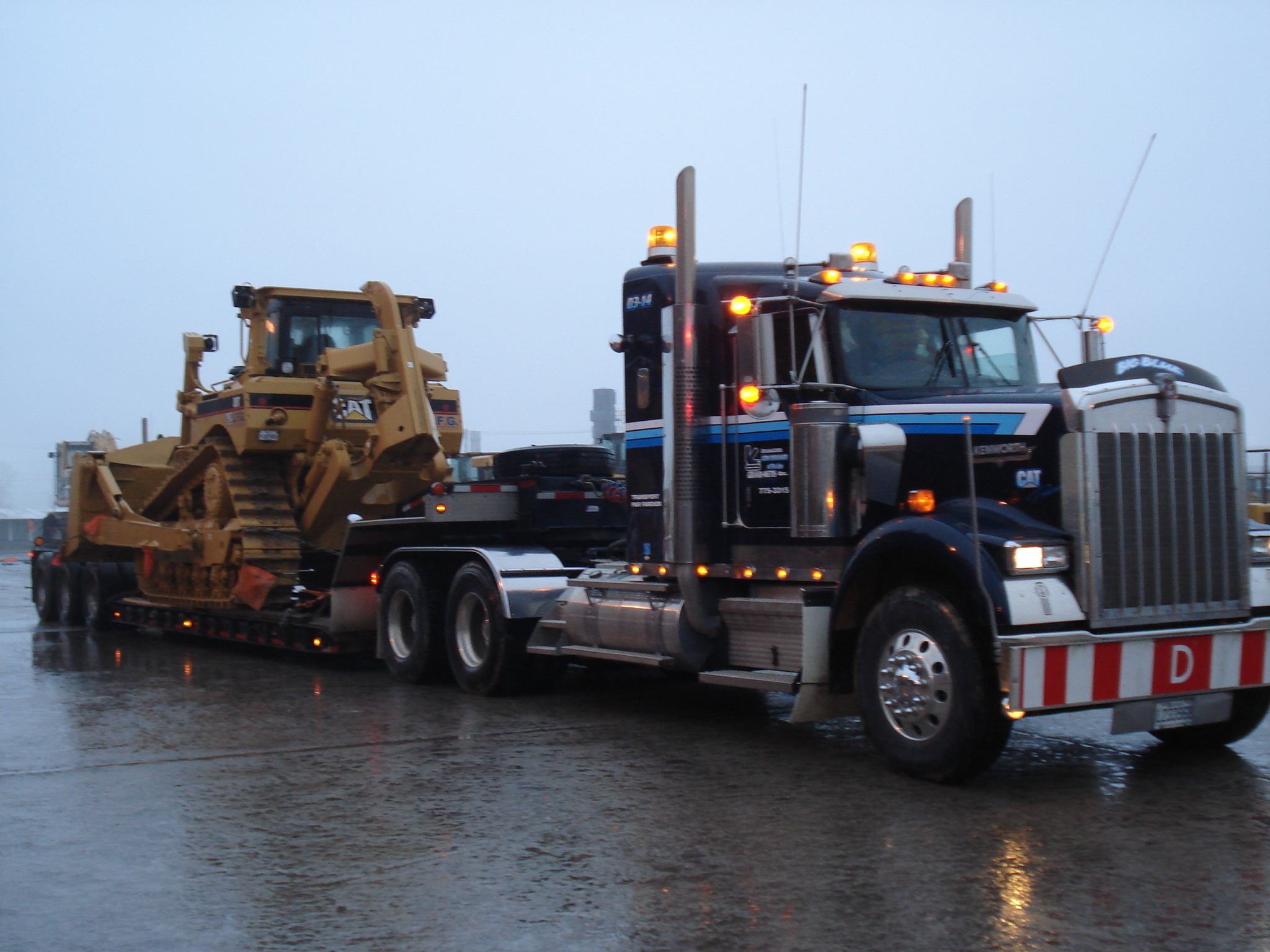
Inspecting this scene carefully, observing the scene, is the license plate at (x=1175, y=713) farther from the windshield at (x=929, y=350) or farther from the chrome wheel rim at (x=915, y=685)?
the windshield at (x=929, y=350)

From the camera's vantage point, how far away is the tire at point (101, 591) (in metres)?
17.0

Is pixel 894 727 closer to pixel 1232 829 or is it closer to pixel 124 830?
pixel 1232 829

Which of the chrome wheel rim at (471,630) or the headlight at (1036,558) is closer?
the headlight at (1036,558)

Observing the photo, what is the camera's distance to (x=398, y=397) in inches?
489

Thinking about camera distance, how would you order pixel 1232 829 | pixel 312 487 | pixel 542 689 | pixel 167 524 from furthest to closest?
pixel 167 524, pixel 312 487, pixel 542 689, pixel 1232 829

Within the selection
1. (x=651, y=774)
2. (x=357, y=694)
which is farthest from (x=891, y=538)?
(x=357, y=694)

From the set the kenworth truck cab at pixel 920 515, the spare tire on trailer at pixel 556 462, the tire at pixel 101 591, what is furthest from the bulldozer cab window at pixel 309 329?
the kenworth truck cab at pixel 920 515

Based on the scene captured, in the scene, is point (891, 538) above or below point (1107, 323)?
below

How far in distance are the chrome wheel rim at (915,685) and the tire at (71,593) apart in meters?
13.5

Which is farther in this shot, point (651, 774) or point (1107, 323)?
point (1107, 323)

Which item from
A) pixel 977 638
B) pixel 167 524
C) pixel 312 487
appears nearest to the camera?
pixel 977 638

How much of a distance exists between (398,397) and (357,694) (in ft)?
9.86

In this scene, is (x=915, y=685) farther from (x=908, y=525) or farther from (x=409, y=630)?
(x=409, y=630)

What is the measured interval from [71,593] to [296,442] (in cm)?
579
